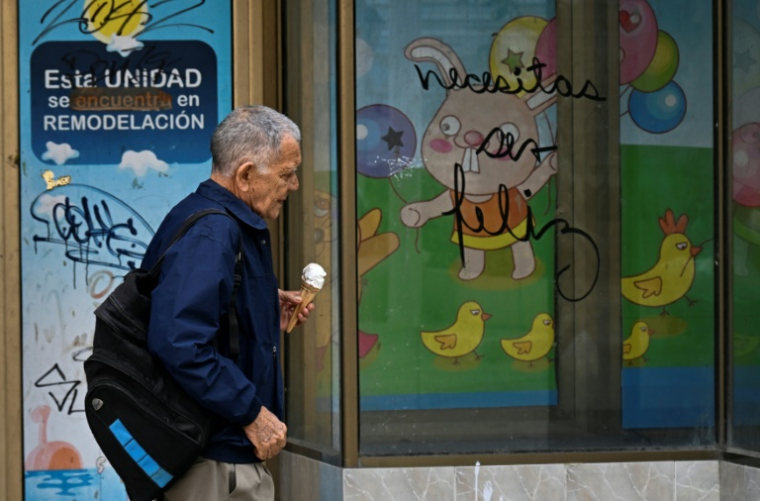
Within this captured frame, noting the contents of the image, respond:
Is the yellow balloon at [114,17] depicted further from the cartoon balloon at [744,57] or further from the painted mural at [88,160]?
the cartoon balloon at [744,57]

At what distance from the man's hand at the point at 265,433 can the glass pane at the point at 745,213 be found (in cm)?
289

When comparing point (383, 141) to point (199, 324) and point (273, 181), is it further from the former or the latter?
point (199, 324)

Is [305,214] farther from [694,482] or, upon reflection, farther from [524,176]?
[694,482]

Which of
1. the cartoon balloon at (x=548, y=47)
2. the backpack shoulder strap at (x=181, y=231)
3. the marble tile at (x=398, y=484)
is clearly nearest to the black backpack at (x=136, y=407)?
the backpack shoulder strap at (x=181, y=231)

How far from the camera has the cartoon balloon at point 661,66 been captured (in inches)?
222

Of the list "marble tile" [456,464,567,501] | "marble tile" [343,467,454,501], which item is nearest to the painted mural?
"marble tile" [343,467,454,501]

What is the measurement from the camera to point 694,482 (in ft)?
18.1

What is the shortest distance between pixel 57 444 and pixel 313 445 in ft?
3.91

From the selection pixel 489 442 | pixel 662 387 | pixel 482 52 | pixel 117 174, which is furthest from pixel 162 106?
pixel 662 387

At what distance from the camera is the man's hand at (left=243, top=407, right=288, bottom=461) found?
326 centimetres

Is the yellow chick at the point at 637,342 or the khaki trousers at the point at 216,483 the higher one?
the yellow chick at the point at 637,342

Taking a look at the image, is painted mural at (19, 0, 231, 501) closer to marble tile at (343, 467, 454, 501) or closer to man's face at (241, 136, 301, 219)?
marble tile at (343, 467, 454, 501)

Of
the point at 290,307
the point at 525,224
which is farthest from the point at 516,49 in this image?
the point at 290,307

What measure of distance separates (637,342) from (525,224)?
2.46 feet
